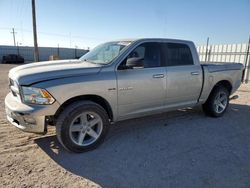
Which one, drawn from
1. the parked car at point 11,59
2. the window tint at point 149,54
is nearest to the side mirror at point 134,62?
the window tint at point 149,54

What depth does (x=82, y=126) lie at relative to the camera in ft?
12.1

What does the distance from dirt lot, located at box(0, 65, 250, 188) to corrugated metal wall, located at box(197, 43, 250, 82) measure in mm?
8588

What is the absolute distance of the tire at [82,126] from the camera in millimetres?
3424

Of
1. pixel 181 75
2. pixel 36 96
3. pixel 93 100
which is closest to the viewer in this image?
pixel 36 96

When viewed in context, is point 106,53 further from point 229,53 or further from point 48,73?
point 229,53

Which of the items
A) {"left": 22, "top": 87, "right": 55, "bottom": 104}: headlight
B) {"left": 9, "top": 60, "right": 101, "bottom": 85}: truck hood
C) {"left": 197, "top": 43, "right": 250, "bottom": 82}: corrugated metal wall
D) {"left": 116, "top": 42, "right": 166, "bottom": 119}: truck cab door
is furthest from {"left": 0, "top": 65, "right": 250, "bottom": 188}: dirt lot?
{"left": 197, "top": 43, "right": 250, "bottom": 82}: corrugated metal wall

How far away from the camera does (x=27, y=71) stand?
3.53m

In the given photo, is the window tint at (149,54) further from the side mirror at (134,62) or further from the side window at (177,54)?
the side mirror at (134,62)

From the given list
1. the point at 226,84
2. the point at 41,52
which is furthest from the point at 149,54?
the point at 41,52

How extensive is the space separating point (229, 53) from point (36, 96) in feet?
42.5

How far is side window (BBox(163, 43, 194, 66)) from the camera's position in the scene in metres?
4.62

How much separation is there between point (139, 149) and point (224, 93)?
10.9 feet

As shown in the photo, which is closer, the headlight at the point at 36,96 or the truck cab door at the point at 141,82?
the headlight at the point at 36,96

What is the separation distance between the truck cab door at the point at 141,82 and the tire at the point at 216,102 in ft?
5.74
